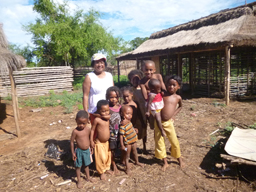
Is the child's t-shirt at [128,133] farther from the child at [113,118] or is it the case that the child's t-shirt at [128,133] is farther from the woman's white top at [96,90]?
the woman's white top at [96,90]

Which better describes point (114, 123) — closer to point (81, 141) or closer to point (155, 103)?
point (81, 141)

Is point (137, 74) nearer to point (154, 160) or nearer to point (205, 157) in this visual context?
point (154, 160)

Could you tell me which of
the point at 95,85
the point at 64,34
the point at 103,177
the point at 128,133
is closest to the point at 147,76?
the point at 95,85

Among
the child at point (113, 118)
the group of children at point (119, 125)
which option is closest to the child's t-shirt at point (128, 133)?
the group of children at point (119, 125)

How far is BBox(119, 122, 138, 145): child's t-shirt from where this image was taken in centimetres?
265

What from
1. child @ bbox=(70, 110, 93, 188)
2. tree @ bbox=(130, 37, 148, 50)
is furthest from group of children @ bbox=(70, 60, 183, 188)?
tree @ bbox=(130, 37, 148, 50)

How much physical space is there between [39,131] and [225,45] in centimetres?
709

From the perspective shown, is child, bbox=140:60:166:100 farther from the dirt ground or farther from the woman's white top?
the dirt ground

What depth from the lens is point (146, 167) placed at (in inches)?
119

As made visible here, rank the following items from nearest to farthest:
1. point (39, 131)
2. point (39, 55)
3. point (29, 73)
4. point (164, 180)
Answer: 1. point (164, 180)
2. point (39, 131)
3. point (29, 73)
4. point (39, 55)

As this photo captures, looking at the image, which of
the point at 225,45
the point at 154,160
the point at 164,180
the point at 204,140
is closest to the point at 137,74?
the point at 154,160

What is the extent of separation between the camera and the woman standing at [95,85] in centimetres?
280

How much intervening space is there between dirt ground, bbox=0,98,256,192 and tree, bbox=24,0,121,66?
10.0 m

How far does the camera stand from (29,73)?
11.7 metres
